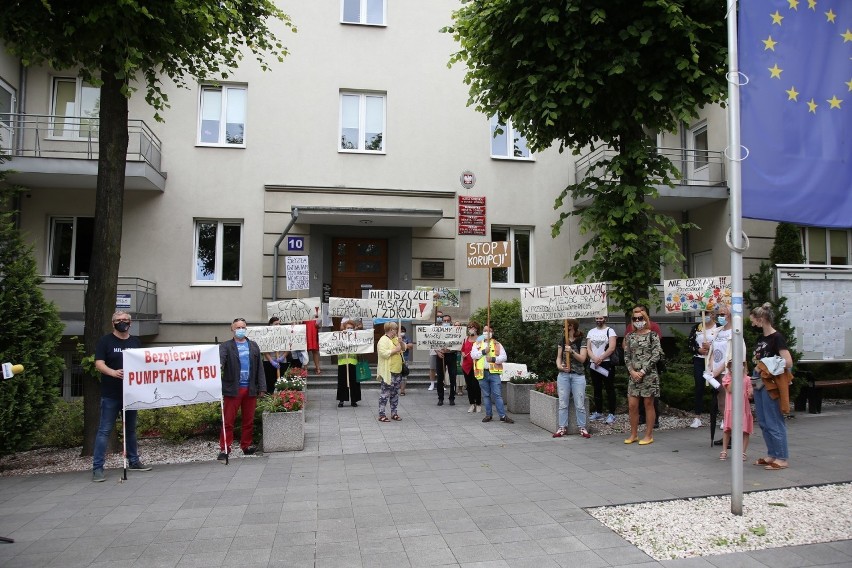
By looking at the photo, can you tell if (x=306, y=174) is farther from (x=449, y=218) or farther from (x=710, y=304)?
(x=710, y=304)

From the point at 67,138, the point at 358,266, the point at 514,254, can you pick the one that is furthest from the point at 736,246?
the point at 67,138

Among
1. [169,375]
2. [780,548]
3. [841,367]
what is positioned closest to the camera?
[780,548]

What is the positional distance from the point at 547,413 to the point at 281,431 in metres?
4.39

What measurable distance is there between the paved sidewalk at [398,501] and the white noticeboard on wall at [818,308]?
7.33ft

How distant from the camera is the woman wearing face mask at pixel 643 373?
342 inches

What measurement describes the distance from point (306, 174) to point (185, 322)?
5.16 meters

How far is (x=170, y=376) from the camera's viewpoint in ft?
26.2

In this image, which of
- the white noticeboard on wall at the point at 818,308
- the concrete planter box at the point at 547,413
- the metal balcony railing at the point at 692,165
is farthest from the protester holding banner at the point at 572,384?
the metal balcony railing at the point at 692,165

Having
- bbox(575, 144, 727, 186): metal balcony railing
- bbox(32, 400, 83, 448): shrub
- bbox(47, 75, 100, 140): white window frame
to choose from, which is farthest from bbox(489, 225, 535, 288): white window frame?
bbox(47, 75, 100, 140): white window frame

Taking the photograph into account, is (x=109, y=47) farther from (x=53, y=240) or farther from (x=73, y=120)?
(x=53, y=240)

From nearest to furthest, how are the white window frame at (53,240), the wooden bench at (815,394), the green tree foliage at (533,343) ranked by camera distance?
the wooden bench at (815,394) < the green tree foliage at (533,343) < the white window frame at (53,240)

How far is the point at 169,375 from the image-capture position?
7980mm

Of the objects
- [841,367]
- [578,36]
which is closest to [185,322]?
[578,36]

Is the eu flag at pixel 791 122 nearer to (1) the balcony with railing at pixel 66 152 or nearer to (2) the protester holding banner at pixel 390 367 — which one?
(2) the protester holding banner at pixel 390 367
